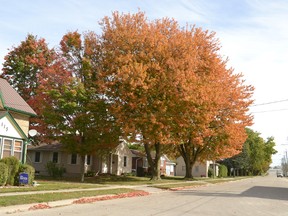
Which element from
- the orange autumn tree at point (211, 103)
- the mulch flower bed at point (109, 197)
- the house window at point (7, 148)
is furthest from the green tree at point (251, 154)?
the house window at point (7, 148)

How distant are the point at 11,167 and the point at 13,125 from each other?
361cm

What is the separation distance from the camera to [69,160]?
40.8 metres

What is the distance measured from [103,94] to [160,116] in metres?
5.58

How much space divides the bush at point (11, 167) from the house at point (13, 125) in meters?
1.93

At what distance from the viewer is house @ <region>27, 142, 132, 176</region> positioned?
133 ft

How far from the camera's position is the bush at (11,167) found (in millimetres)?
21470

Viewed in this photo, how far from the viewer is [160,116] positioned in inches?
1167

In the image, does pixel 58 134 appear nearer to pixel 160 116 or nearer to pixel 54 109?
pixel 54 109

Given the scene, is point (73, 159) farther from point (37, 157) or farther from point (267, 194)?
point (267, 194)

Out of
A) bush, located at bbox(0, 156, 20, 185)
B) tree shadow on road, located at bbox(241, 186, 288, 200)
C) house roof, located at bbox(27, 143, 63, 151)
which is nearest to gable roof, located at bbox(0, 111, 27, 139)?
bush, located at bbox(0, 156, 20, 185)

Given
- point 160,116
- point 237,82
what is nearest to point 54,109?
point 160,116

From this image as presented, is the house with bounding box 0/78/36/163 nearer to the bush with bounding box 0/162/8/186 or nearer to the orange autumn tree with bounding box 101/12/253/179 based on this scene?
the bush with bounding box 0/162/8/186

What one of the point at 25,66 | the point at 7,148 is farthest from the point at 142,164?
the point at 7,148

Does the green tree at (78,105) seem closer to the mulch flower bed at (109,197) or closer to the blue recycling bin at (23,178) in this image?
the blue recycling bin at (23,178)
